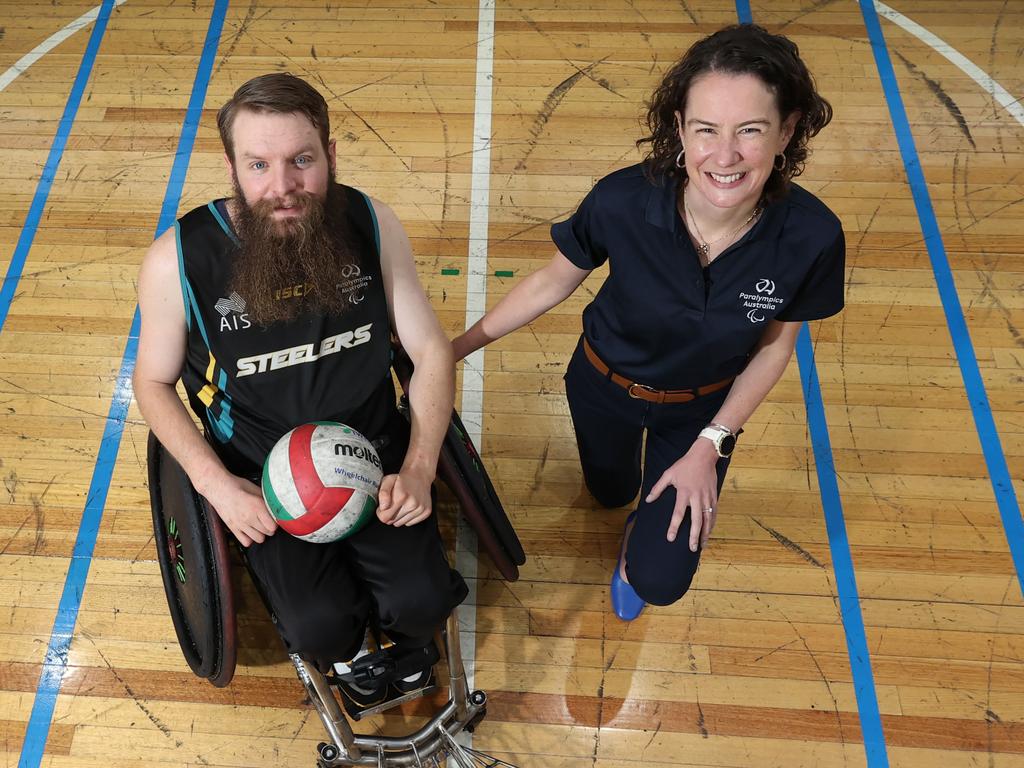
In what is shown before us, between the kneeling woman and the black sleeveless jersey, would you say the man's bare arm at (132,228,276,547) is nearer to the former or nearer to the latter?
the black sleeveless jersey

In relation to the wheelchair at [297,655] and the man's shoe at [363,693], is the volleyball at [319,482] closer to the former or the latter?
the wheelchair at [297,655]

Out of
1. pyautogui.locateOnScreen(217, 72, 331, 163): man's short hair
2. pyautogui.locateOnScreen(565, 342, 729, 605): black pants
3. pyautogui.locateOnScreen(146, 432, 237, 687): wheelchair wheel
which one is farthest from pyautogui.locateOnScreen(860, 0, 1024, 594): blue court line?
pyautogui.locateOnScreen(217, 72, 331, 163): man's short hair

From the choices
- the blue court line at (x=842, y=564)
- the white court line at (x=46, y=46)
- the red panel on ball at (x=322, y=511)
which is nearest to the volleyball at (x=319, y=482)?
the red panel on ball at (x=322, y=511)

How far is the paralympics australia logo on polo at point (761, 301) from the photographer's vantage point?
2654 millimetres

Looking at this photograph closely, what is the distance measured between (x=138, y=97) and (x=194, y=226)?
3011 millimetres

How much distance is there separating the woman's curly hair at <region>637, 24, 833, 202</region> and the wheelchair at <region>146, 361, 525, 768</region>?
1.13 m

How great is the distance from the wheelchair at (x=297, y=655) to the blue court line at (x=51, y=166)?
6.28 feet

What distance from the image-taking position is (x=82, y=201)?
15.5ft

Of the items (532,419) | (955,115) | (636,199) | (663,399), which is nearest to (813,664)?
(663,399)

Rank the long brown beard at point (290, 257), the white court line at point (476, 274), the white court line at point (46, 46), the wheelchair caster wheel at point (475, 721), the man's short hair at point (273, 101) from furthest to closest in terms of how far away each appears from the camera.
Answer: the white court line at point (46, 46) → the white court line at point (476, 274) → the wheelchair caster wheel at point (475, 721) → the long brown beard at point (290, 257) → the man's short hair at point (273, 101)

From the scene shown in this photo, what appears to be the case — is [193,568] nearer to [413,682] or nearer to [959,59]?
[413,682]

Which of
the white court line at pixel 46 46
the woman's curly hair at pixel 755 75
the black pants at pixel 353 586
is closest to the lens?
the woman's curly hair at pixel 755 75

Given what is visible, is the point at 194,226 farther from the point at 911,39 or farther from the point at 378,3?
the point at 911,39

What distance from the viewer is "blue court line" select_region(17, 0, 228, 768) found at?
3.21m
